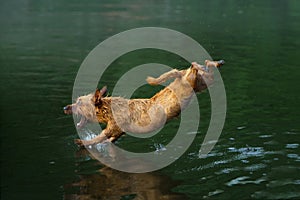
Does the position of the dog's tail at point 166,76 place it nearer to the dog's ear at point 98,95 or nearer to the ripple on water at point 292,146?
the dog's ear at point 98,95

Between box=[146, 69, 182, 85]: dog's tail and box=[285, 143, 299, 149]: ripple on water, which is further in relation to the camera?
box=[285, 143, 299, 149]: ripple on water

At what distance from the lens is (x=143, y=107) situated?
35.9ft

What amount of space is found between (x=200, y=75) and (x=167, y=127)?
109 inches

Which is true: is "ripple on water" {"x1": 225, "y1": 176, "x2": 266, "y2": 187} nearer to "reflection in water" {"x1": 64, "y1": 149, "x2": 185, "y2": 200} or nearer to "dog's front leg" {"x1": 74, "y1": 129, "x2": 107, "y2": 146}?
"reflection in water" {"x1": 64, "y1": 149, "x2": 185, "y2": 200}

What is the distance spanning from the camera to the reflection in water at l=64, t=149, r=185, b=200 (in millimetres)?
9047

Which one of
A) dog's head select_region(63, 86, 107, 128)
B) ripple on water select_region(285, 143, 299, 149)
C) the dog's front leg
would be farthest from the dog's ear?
ripple on water select_region(285, 143, 299, 149)

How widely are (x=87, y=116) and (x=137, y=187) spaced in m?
2.14

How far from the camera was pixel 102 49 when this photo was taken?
27.3 meters

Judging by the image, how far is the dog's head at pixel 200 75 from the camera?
10.7m

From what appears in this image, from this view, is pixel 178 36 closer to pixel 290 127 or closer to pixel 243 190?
pixel 290 127

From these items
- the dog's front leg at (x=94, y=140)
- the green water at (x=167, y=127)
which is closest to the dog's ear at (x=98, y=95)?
the dog's front leg at (x=94, y=140)

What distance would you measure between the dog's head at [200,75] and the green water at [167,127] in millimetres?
1477

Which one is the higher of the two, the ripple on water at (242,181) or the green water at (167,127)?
the ripple on water at (242,181)

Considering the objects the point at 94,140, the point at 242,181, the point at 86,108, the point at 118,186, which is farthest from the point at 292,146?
the point at 86,108
